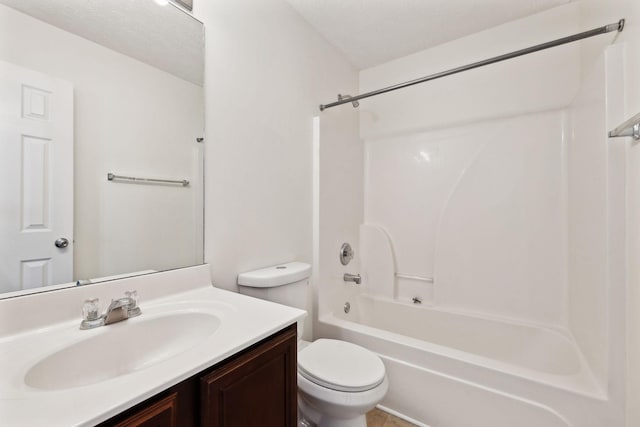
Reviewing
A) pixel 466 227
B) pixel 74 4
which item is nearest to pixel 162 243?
pixel 74 4

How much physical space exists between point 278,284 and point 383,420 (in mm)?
1006

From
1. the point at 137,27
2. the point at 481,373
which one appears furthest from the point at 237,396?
Answer: the point at 137,27

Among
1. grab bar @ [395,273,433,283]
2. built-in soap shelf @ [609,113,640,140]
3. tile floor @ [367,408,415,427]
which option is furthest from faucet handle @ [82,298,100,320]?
grab bar @ [395,273,433,283]

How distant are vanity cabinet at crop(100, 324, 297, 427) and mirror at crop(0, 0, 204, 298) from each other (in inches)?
21.9

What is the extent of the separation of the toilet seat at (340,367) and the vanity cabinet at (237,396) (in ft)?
1.05

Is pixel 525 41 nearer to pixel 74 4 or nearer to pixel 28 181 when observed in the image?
pixel 74 4

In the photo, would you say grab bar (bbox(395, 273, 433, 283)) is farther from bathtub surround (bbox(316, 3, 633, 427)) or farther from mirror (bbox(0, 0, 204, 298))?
mirror (bbox(0, 0, 204, 298))

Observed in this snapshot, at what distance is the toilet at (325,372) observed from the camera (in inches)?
44.4

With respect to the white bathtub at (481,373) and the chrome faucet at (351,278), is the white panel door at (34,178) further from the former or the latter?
the chrome faucet at (351,278)

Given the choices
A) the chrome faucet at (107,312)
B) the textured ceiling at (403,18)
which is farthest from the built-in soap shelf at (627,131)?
the chrome faucet at (107,312)

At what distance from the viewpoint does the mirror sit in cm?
75

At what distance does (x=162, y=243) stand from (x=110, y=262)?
18cm

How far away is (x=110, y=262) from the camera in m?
0.92

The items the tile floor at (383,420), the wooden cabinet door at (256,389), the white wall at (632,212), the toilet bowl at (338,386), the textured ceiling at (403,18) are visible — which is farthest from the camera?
the textured ceiling at (403,18)
